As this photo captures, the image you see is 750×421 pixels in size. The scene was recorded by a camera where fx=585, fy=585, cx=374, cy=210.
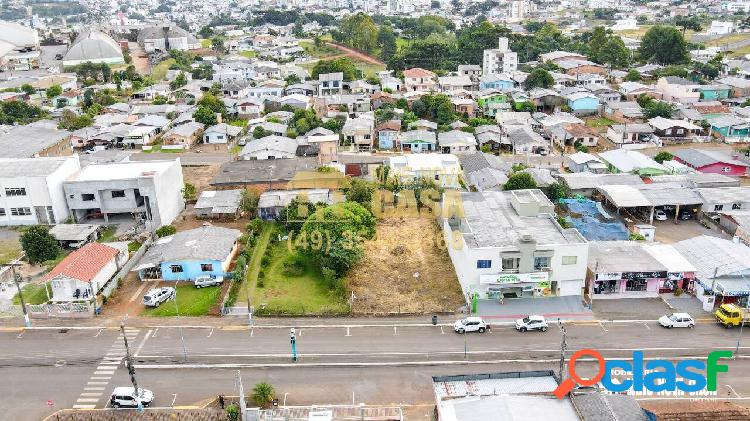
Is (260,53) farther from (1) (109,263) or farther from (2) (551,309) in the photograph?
(2) (551,309)

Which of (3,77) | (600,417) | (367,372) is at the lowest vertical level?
(367,372)

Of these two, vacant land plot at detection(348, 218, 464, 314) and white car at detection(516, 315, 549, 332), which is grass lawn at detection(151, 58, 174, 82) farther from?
white car at detection(516, 315, 549, 332)

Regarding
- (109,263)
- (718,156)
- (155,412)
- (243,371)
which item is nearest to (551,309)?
(243,371)

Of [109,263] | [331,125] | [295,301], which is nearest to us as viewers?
[295,301]

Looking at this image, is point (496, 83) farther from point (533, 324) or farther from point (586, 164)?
point (533, 324)

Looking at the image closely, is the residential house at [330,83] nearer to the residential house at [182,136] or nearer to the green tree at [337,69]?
the green tree at [337,69]

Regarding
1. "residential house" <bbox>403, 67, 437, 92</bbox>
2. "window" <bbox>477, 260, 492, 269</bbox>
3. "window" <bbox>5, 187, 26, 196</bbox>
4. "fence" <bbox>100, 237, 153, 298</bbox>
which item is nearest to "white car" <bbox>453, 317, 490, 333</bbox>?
"window" <bbox>477, 260, 492, 269</bbox>

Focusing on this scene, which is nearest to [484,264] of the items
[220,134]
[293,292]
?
Answer: [293,292]

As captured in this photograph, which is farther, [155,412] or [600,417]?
[155,412]
